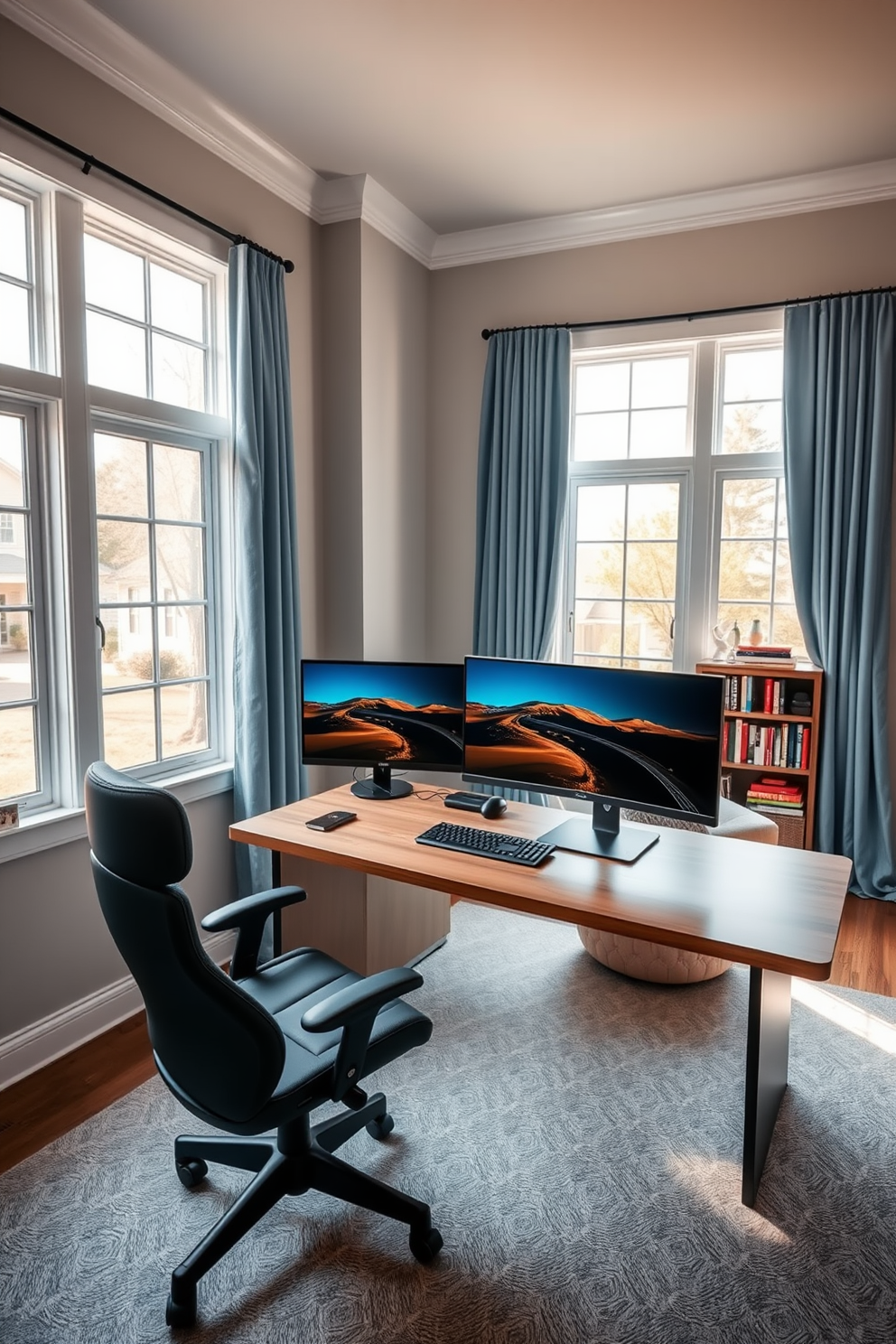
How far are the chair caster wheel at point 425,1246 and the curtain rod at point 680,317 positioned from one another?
3.64 meters

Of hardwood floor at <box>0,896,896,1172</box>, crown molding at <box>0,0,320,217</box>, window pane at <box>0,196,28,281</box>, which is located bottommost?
hardwood floor at <box>0,896,896,1172</box>

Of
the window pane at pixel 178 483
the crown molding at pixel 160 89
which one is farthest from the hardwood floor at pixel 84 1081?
the crown molding at pixel 160 89

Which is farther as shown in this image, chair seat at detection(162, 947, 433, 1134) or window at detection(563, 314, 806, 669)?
window at detection(563, 314, 806, 669)

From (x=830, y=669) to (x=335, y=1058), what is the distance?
2.88 meters

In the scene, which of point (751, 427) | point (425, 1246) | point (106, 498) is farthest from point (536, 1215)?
point (751, 427)

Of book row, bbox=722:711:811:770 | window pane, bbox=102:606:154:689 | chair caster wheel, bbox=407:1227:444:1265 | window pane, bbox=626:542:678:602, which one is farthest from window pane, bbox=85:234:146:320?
book row, bbox=722:711:811:770

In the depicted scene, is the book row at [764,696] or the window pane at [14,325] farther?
the book row at [764,696]

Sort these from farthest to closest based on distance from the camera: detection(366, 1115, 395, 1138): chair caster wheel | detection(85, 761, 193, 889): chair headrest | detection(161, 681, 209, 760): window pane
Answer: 1. detection(161, 681, 209, 760): window pane
2. detection(366, 1115, 395, 1138): chair caster wheel
3. detection(85, 761, 193, 889): chair headrest

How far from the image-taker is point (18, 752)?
2.52m

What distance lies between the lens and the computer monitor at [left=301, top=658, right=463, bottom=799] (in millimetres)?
2588

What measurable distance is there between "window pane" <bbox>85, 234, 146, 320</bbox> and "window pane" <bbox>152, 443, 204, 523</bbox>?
0.27 metres

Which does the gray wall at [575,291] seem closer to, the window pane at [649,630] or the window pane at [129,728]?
the window pane at [649,630]

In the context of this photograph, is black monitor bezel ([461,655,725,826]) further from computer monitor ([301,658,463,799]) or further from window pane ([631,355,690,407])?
window pane ([631,355,690,407])

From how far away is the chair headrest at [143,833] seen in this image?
139cm
